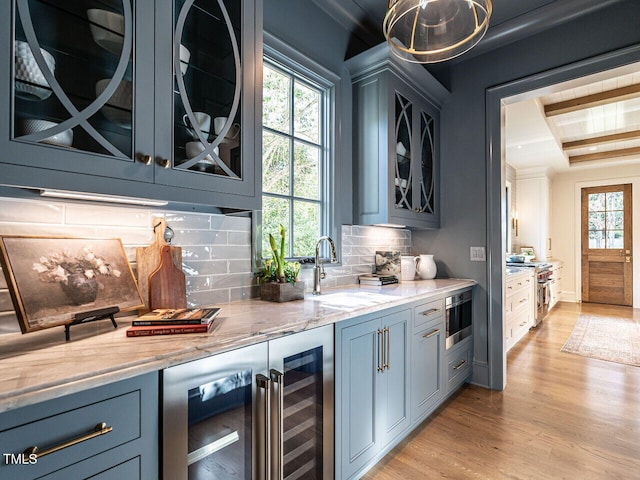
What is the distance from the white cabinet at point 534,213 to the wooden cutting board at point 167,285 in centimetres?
702

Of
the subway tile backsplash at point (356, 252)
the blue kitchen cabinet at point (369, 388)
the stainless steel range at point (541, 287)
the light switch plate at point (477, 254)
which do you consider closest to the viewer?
the blue kitchen cabinet at point (369, 388)

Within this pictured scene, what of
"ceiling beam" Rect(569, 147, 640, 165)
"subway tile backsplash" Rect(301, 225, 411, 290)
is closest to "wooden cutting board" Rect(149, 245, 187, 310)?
"subway tile backsplash" Rect(301, 225, 411, 290)

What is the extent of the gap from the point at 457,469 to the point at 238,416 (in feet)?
4.56

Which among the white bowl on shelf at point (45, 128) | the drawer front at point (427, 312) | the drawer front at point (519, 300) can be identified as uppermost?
the white bowl on shelf at point (45, 128)

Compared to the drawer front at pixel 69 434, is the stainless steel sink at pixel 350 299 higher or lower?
higher

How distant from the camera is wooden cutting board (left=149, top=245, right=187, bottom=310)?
1.38 meters

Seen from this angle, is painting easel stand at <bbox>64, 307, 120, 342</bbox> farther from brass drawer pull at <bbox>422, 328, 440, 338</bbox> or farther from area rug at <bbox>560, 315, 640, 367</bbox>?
area rug at <bbox>560, 315, 640, 367</bbox>

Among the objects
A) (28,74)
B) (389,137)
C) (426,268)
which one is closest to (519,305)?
(426,268)

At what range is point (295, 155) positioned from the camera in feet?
7.58

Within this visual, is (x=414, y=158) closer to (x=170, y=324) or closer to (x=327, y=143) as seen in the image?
(x=327, y=143)

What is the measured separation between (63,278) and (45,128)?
1.57 ft

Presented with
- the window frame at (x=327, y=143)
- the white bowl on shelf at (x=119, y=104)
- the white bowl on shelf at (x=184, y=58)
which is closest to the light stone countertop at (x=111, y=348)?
the white bowl on shelf at (x=119, y=104)

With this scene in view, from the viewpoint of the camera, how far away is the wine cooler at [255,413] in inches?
38.2

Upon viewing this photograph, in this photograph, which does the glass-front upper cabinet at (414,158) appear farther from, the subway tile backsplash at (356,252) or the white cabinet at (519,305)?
the white cabinet at (519,305)
